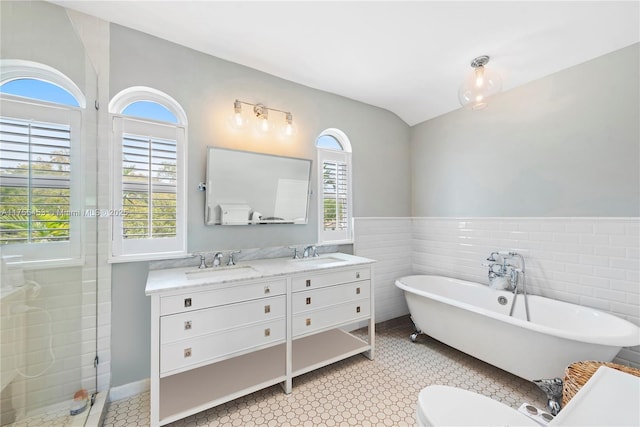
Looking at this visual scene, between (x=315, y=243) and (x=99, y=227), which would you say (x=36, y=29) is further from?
(x=315, y=243)

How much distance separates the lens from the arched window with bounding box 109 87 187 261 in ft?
6.19

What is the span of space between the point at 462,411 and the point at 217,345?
1.38m

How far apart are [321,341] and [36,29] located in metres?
3.00

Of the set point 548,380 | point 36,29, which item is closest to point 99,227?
point 36,29

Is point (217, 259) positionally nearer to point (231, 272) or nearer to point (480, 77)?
point (231, 272)

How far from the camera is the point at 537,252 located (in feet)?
7.90

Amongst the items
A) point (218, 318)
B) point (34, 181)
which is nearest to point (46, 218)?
point (34, 181)

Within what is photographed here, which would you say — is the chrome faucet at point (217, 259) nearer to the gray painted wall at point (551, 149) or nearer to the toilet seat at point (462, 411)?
the toilet seat at point (462, 411)

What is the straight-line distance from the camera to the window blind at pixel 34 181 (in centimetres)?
138

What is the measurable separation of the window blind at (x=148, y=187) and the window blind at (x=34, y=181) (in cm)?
30

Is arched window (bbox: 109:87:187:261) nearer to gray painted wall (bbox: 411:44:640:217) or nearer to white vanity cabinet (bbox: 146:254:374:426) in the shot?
white vanity cabinet (bbox: 146:254:374:426)

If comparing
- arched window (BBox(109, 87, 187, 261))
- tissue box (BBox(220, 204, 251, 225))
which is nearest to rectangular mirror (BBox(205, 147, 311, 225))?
tissue box (BBox(220, 204, 251, 225))

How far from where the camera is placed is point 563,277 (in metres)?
2.26

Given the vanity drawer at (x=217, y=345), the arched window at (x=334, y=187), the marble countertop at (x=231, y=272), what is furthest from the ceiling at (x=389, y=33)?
the vanity drawer at (x=217, y=345)
